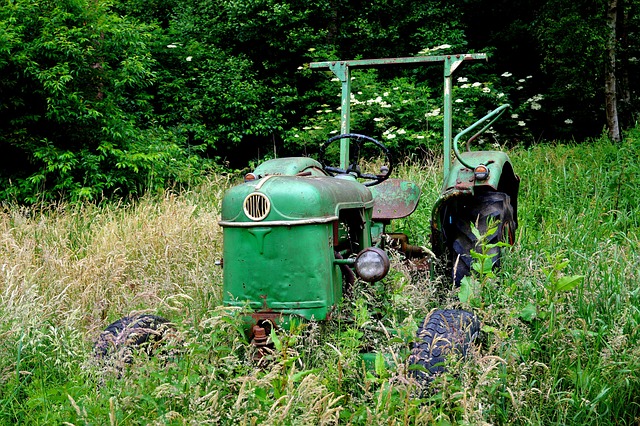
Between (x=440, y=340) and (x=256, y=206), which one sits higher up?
(x=256, y=206)

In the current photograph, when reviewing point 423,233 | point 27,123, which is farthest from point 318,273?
point 27,123

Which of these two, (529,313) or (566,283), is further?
(529,313)

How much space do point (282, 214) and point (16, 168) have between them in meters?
6.48

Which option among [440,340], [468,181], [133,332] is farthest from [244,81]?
[440,340]

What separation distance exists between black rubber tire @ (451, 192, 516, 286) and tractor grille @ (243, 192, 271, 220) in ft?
4.77

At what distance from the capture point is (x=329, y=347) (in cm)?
296

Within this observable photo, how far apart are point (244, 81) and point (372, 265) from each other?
10.1 metres

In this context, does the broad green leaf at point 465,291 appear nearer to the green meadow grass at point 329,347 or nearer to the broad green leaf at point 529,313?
the green meadow grass at point 329,347

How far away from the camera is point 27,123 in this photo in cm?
819

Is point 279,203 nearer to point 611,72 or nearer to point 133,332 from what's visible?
point 133,332

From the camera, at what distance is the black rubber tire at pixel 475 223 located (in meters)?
3.91

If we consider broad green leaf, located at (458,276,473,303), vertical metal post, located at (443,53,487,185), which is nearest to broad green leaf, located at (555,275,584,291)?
broad green leaf, located at (458,276,473,303)

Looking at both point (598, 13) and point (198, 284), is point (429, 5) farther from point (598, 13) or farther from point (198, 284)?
point (198, 284)

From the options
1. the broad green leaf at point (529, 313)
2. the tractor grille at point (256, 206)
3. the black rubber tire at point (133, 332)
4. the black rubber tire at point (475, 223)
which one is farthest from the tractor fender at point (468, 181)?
the black rubber tire at point (133, 332)
